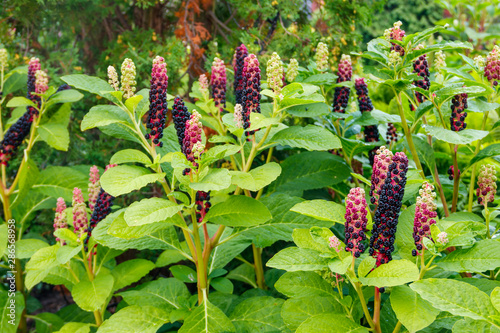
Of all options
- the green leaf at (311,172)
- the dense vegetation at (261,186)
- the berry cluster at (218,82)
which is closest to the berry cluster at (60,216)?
the dense vegetation at (261,186)

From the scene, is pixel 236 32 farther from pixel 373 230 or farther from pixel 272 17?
pixel 373 230

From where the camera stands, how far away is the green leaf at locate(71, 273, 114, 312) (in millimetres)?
1729

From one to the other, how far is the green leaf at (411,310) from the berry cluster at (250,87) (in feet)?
2.67

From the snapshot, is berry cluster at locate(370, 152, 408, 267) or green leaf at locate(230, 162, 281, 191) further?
green leaf at locate(230, 162, 281, 191)

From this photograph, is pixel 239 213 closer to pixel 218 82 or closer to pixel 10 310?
pixel 218 82

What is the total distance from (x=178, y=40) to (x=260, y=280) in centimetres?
173

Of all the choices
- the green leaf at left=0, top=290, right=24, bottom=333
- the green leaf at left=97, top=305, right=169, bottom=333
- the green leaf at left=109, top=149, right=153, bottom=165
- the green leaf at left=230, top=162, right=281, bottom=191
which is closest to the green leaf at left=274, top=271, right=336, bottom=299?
the green leaf at left=230, top=162, right=281, bottom=191

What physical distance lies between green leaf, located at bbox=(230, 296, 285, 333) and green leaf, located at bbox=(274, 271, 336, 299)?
268 millimetres

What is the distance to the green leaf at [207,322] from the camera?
152 centimetres

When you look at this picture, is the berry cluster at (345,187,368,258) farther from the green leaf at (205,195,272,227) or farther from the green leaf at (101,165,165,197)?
the green leaf at (101,165,165,197)

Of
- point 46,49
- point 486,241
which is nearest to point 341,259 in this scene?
point 486,241

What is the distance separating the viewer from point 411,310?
121 centimetres

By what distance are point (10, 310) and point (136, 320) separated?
92cm

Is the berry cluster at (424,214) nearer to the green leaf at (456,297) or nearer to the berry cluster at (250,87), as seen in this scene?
the green leaf at (456,297)
